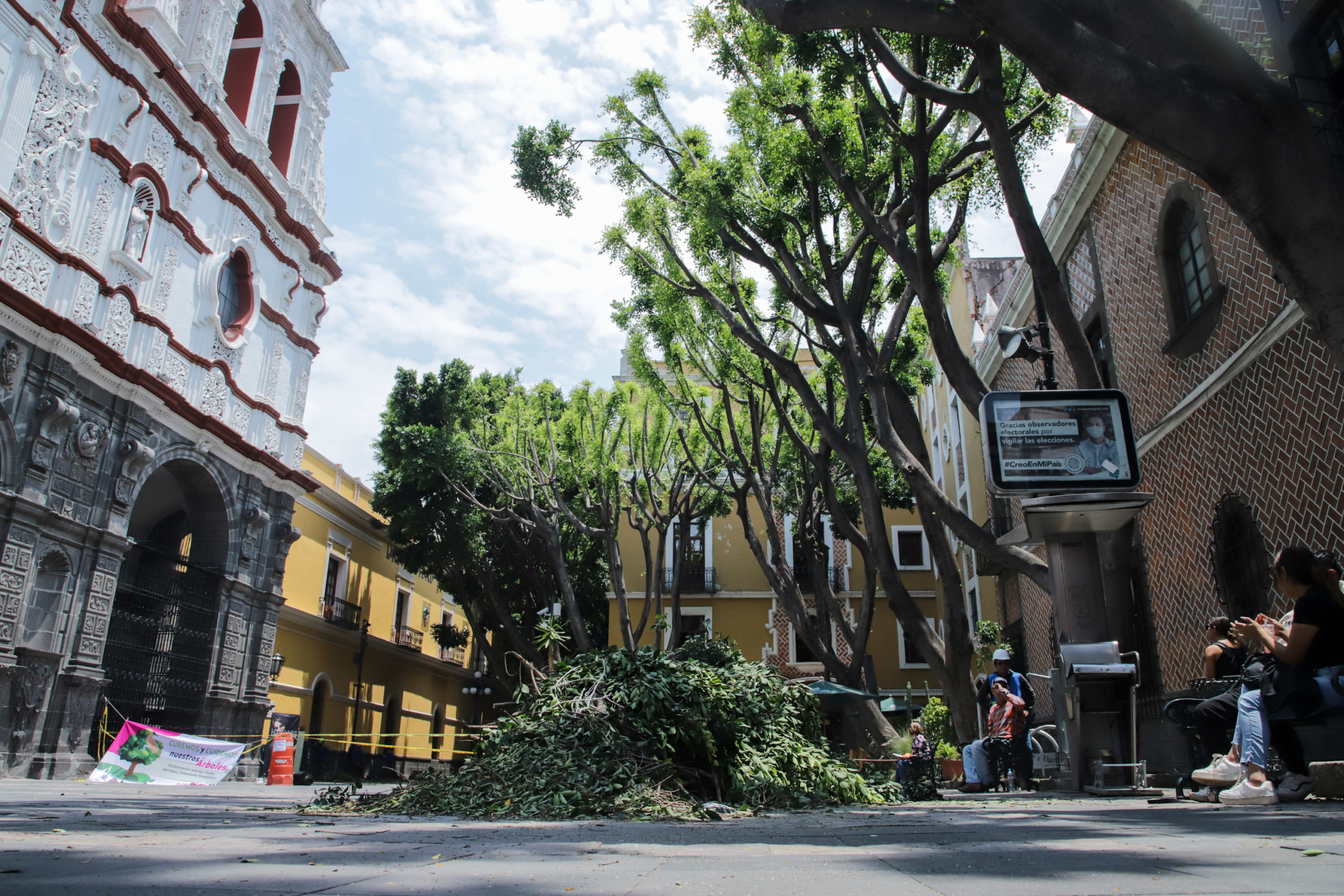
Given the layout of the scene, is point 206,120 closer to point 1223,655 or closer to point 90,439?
point 90,439

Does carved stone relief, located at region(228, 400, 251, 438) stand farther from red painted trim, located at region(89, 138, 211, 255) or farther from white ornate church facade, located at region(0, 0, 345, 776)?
red painted trim, located at region(89, 138, 211, 255)

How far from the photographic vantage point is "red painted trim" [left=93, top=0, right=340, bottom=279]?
1459cm

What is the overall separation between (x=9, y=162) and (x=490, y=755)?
1218 centimetres

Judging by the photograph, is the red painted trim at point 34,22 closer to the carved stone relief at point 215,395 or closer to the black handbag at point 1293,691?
the carved stone relief at point 215,395

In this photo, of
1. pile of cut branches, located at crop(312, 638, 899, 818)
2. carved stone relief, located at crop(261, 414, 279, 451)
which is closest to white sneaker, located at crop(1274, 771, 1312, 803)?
pile of cut branches, located at crop(312, 638, 899, 818)

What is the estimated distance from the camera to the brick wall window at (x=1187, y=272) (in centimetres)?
995

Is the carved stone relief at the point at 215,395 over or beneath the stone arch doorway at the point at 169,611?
over

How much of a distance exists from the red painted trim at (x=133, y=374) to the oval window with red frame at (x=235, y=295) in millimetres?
1245

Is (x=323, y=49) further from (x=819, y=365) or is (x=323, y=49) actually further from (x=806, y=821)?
(x=806, y=821)

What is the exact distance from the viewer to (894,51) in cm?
1054

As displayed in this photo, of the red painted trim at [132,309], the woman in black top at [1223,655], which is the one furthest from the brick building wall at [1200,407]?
the red painted trim at [132,309]

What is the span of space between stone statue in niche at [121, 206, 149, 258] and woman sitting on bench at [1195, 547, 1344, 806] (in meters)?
16.9

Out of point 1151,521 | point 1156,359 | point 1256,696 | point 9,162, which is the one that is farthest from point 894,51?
point 9,162

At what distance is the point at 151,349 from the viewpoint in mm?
15508
